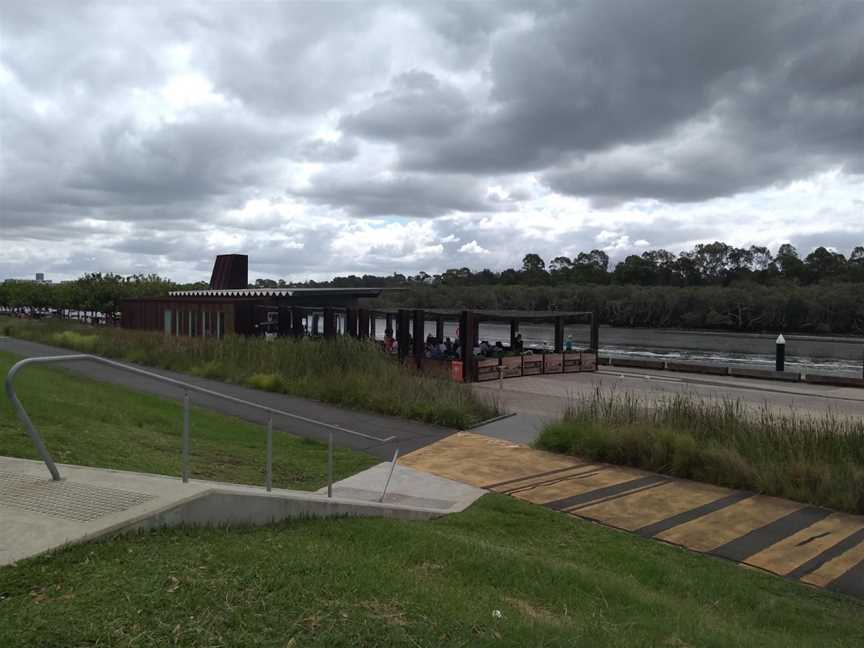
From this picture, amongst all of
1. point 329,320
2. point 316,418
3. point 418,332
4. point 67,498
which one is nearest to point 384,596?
point 67,498

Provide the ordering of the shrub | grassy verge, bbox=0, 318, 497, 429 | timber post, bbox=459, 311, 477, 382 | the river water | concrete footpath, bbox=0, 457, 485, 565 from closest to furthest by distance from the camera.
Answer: concrete footpath, bbox=0, 457, 485, 565 → grassy verge, bbox=0, 318, 497, 429 → the shrub → timber post, bbox=459, 311, 477, 382 → the river water

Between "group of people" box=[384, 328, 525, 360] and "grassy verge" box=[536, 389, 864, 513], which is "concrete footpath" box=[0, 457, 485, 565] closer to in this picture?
"grassy verge" box=[536, 389, 864, 513]

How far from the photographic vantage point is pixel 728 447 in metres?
9.34

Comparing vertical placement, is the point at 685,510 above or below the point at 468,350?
below

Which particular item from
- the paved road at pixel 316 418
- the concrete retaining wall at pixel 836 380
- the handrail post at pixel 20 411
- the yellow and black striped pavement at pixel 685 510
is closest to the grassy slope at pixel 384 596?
→ the yellow and black striped pavement at pixel 685 510

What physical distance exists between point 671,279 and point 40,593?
100 meters

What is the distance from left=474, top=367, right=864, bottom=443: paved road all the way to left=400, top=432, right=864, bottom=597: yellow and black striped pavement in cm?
210

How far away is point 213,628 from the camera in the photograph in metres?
3.04

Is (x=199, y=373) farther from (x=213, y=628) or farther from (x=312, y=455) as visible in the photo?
(x=213, y=628)

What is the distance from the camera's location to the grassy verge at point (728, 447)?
8.29 m

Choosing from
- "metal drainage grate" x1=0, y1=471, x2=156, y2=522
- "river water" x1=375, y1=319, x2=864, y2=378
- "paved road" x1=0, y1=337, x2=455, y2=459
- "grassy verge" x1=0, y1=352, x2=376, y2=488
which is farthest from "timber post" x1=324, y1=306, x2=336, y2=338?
"metal drainage grate" x1=0, y1=471, x2=156, y2=522

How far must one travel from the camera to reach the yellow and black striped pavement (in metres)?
6.30

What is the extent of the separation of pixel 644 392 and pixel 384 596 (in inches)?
684

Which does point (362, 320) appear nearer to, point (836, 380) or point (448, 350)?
point (448, 350)
